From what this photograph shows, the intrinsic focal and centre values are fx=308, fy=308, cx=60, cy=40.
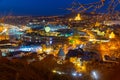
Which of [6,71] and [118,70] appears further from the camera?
[118,70]

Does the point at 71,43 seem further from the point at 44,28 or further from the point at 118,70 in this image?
the point at 118,70

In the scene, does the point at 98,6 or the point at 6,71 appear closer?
the point at 98,6

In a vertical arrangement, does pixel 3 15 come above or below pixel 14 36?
above

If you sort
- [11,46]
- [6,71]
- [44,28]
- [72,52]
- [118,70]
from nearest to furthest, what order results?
[6,71]
[118,70]
[72,52]
[11,46]
[44,28]

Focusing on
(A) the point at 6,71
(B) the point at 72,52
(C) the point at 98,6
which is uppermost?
(C) the point at 98,6

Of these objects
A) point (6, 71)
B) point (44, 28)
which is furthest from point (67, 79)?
point (44, 28)

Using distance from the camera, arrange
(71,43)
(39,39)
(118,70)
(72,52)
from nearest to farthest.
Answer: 1. (118,70)
2. (72,52)
3. (71,43)
4. (39,39)

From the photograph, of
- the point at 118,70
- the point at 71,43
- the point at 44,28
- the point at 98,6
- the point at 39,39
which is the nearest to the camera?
the point at 98,6

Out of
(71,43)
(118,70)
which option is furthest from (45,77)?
(71,43)

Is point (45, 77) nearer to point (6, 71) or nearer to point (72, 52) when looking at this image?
point (6, 71)
